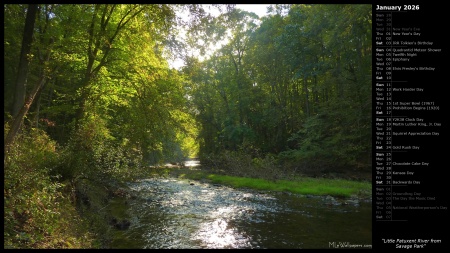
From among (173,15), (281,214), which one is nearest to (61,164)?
(173,15)

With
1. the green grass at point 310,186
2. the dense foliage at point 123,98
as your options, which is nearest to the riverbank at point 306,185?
the green grass at point 310,186

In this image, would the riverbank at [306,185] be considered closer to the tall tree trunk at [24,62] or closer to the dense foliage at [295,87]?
the dense foliage at [295,87]

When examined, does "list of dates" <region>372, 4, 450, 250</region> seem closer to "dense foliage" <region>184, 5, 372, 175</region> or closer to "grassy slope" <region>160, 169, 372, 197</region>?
"dense foliage" <region>184, 5, 372, 175</region>

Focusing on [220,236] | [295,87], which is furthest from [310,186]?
[295,87]

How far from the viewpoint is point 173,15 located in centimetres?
1048

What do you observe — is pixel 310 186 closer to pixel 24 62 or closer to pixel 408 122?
pixel 408 122

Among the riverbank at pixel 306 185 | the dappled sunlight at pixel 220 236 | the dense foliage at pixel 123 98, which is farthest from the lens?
the riverbank at pixel 306 185

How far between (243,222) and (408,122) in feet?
27.8

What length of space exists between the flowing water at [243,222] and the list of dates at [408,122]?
9.23 feet

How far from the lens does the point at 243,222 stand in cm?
1307

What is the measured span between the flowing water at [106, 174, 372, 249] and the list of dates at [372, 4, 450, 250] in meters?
2.81

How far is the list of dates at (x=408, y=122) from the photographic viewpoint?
7.56m

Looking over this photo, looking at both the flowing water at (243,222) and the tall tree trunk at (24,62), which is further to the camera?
the flowing water at (243,222)

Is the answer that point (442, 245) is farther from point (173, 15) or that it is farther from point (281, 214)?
point (173, 15)
